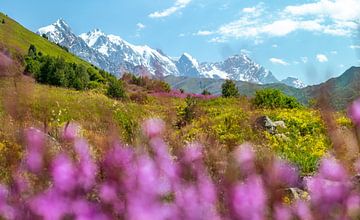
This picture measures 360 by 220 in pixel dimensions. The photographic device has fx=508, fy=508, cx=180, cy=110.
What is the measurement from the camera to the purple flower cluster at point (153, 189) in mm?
1393

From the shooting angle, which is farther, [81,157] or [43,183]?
[81,157]

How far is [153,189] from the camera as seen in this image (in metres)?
1.51

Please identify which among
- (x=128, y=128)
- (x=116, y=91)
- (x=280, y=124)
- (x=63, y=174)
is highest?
(x=63, y=174)

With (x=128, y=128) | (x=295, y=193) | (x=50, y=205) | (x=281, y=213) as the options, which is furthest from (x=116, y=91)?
(x=281, y=213)

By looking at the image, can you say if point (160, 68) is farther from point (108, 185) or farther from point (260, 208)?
point (260, 208)

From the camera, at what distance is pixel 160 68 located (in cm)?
180

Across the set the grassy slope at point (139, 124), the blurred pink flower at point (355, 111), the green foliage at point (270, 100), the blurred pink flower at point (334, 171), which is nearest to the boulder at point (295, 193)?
the grassy slope at point (139, 124)

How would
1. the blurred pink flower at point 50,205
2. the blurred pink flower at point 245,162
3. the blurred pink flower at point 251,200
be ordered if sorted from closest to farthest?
1. the blurred pink flower at point 251,200
2. the blurred pink flower at point 50,205
3. the blurred pink flower at point 245,162

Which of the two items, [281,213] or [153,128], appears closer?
[281,213]

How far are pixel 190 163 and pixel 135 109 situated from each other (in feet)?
70.8

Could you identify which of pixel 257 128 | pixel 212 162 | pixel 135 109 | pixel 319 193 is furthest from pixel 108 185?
pixel 135 109

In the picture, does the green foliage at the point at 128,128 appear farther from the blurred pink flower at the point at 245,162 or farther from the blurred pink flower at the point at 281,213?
the blurred pink flower at the point at 281,213

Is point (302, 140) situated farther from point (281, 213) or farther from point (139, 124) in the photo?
point (281, 213)

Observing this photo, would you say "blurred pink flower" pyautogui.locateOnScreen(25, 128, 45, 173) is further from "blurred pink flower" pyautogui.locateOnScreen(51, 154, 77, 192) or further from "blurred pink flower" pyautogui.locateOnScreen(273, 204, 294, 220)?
"blurred pink flower" pyautogui.locateOnScreen(273, 204, 294, 220)
